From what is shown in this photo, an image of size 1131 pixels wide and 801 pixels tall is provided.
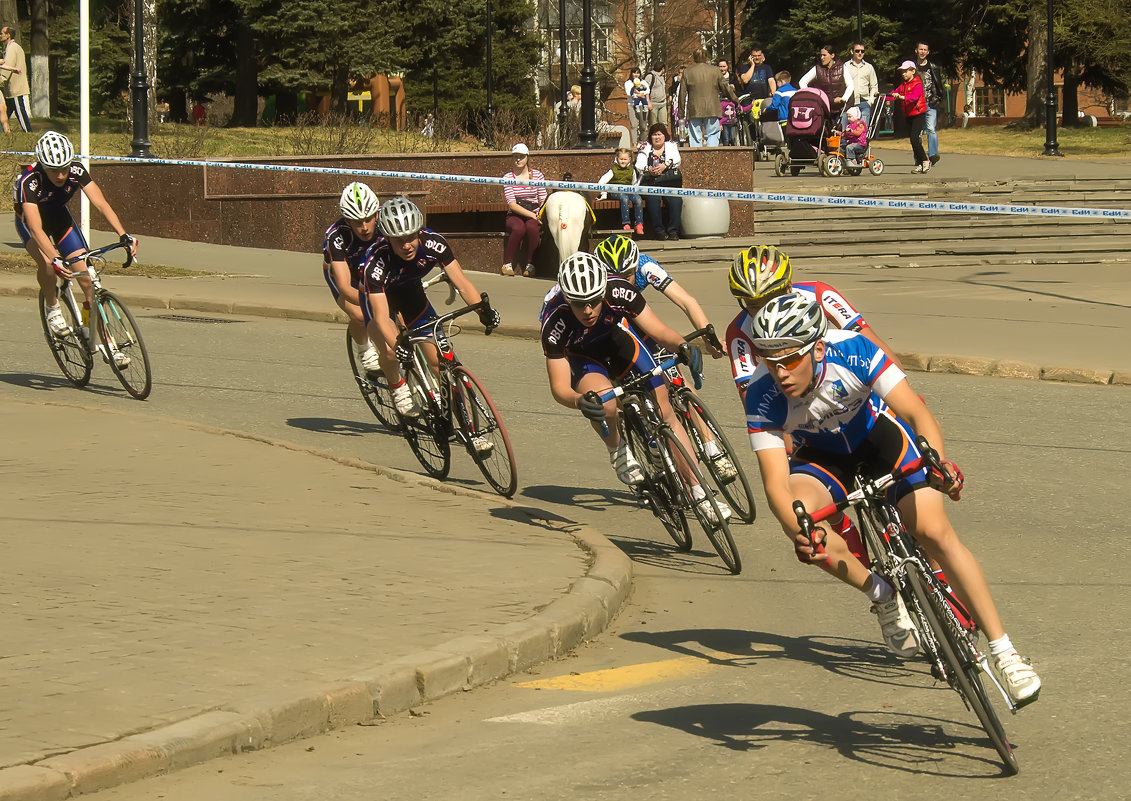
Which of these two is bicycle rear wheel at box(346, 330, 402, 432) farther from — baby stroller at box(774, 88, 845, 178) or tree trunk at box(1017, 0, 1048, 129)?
tree trunk at box(1017, 0, 1048, 129)

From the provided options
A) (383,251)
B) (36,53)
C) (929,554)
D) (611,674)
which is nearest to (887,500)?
(929,554)

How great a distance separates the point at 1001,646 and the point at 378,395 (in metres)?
7.47

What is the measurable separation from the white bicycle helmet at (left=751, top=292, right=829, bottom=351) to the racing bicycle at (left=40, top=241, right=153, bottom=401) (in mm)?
8508

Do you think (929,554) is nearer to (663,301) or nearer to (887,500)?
(887,500)

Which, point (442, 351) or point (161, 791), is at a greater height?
point (442, 351)

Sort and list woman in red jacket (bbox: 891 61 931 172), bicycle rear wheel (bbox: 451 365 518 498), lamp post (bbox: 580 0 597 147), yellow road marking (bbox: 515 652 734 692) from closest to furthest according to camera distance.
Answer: yellow road marking (bbox: 515 652 734 692), bicycle rear wheel (bbox: 451 365 518 498), lamp post (bbox: 580 0 597 147), woman in red jacket (bbox: 891 61 931 172)

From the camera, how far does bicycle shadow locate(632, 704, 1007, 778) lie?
18.1 ft

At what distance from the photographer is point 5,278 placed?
21.2m

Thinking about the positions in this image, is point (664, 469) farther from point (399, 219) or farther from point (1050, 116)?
point (1050, 116)

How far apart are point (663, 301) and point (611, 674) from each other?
1347 cm

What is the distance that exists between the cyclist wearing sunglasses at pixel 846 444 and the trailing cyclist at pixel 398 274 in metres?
4.83

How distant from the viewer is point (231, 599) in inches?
287

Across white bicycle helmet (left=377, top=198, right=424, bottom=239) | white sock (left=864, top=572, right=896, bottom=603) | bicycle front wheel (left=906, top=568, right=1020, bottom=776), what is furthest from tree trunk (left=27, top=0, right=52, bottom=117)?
bicycle front wheel (left=906, top=568, right=1020, bottom=776)

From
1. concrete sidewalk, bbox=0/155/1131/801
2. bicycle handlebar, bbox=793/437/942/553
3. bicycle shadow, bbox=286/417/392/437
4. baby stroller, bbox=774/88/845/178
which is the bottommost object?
concrete sidewalk, bbox=0/155/1131/801
